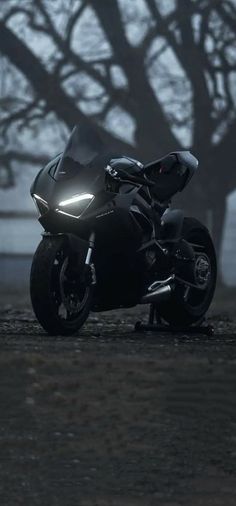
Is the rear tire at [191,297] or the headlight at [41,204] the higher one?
the headlight at [41,204]

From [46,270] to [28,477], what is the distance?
1379 mm

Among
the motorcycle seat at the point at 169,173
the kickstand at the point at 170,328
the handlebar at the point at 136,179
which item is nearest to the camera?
the handlebar at the point at 136,179

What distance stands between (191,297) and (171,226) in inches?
23.2

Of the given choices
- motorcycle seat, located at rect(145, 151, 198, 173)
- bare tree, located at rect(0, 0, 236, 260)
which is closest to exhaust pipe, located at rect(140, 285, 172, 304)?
motorcycle seat, located at rect(145, 151, 198, 173)

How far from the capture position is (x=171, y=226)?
10.7m

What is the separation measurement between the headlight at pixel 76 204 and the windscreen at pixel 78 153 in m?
0.16

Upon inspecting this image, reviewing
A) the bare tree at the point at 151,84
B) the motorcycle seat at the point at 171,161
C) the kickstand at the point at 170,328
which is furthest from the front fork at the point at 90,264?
the bare tree at the point at 151,84

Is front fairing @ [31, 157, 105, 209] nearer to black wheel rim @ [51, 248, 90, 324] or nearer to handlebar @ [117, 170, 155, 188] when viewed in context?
handlebar @ [117, 170, 155, 188]

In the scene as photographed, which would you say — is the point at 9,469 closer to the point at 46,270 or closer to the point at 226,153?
the point at 46,270

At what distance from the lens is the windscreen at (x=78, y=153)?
31.8ft

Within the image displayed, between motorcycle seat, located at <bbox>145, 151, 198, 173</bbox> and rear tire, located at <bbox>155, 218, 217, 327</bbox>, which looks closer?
motorcycle seat, located at <bbox>145, 151, 198, 173</bbox>

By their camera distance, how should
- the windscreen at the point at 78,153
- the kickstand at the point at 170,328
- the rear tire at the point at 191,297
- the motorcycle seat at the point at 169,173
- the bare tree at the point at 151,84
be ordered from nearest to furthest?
the windscreen at the point at 78,153 < the motorcycle seat at the point at 169,173 < the rear tire at the point at 191,297 < the kickstand at the point at 170,328 < the bare tree at the point at 151,84

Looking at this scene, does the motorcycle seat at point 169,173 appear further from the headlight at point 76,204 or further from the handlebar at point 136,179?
the headlight at point 76,204

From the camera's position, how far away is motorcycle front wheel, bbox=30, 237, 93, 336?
9547 mm
